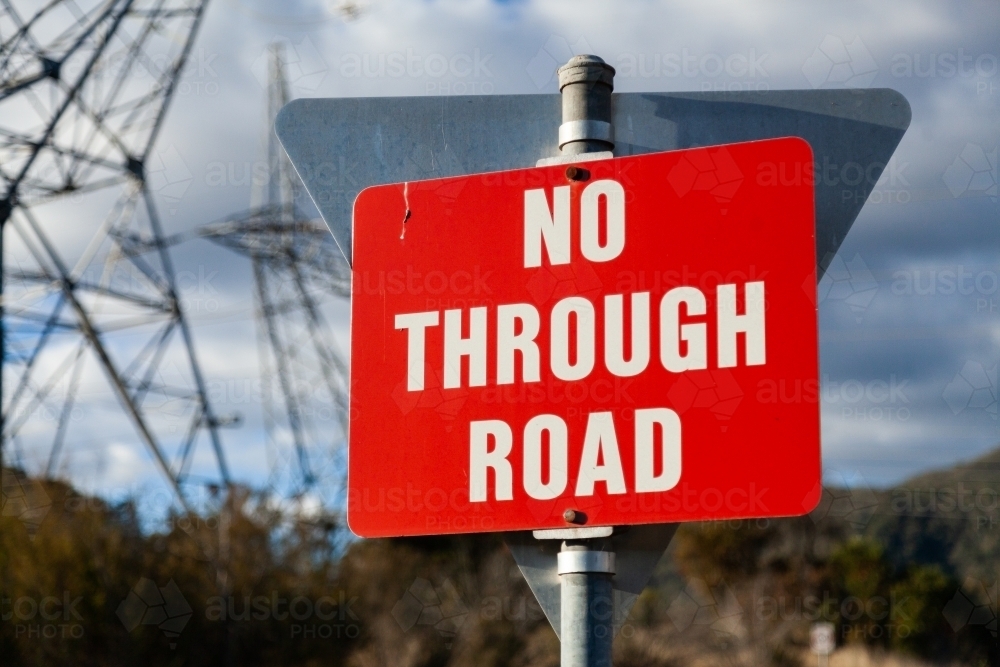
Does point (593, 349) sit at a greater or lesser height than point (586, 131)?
lesser

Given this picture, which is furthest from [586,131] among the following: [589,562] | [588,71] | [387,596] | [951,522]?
[951,522]

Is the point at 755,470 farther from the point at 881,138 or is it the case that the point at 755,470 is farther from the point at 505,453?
the point at 881,138

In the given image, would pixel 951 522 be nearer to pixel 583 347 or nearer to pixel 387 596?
pixel 387 596

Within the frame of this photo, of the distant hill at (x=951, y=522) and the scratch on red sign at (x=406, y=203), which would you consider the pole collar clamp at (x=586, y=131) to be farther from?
the distant hill at (x=951, y=522)

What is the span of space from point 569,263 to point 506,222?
0.53 feet

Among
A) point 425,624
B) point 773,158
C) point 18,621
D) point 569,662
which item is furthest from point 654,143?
point 425,624

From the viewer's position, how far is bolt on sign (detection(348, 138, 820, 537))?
2.09 metres

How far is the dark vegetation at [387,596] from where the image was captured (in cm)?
1919

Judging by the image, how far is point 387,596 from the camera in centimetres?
2672

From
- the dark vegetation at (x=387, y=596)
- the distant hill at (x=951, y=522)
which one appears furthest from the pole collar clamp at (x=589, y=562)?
the distant hill at (x=951, y=522)

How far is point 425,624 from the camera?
90.2 ft

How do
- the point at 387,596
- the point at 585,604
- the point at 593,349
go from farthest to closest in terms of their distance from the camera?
the point at 387,596, the point at 593,349, the point at 585,604

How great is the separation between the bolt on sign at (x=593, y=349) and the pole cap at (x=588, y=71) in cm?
16

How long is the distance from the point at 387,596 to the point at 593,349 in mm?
25312
